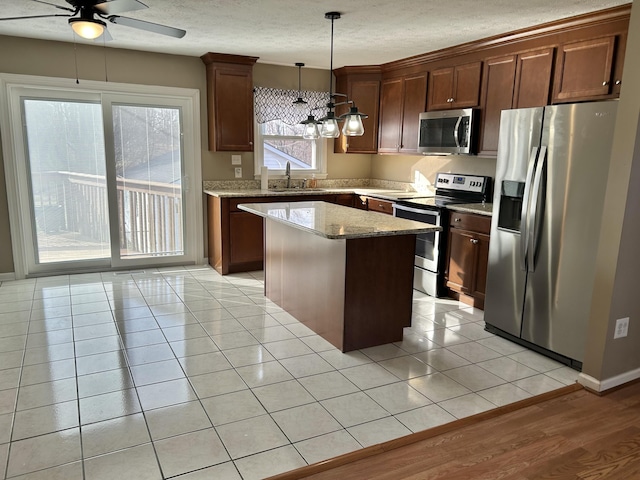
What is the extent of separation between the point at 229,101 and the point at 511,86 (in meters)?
2.88

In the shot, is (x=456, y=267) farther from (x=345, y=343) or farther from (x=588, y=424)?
(x=588, y=424)

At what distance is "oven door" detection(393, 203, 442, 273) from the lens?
4449 millimetres

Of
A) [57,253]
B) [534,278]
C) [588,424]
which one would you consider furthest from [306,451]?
[57,253]

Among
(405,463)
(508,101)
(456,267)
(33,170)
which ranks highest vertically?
(508,101)

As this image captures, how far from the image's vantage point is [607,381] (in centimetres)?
280

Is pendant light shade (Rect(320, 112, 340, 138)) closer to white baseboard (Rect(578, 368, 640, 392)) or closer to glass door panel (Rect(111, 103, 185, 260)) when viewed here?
white baseboard (Rect(578, 368, 640, 392))

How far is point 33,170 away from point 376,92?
381 centimetres

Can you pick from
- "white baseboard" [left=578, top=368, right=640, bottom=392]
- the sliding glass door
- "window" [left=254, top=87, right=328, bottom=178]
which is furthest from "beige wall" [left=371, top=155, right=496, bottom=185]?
the sliding glass door

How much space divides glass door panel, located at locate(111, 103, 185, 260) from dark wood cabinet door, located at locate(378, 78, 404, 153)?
7.70ft

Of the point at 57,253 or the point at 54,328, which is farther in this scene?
the point at 57,253

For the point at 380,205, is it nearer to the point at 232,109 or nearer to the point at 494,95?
the point at 494,95

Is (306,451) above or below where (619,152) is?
below

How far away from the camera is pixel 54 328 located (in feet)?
11.7

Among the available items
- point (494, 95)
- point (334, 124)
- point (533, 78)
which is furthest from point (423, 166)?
point (334, 124)
